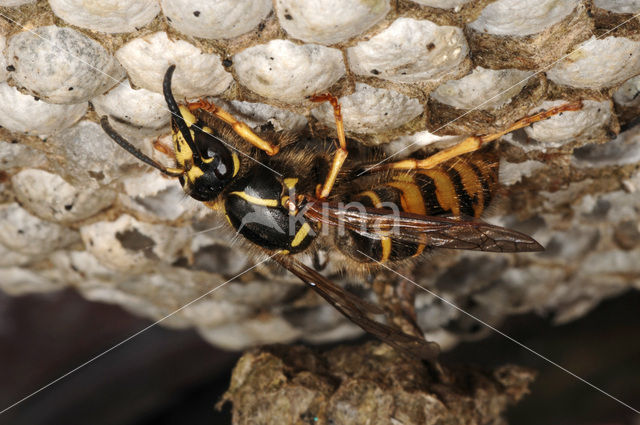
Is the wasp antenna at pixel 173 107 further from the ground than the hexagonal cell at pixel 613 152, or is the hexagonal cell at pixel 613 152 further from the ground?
the wasp antenna at pixel 173 107

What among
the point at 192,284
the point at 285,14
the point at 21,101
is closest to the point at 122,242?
the point at 192,284

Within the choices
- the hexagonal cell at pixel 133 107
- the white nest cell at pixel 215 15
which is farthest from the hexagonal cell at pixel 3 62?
the white nest cell at pixel 215 15

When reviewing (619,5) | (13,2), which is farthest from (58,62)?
(619,5)

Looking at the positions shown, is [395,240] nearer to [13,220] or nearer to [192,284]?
[192,284]

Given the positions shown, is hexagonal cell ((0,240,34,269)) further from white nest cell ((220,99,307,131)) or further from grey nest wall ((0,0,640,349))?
white nest cell ((220,99,307,131))

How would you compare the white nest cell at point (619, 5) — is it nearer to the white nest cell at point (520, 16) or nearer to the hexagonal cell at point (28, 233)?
the white nest cell at point (520, 16)

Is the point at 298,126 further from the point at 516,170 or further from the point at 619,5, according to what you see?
the point at 619,5
